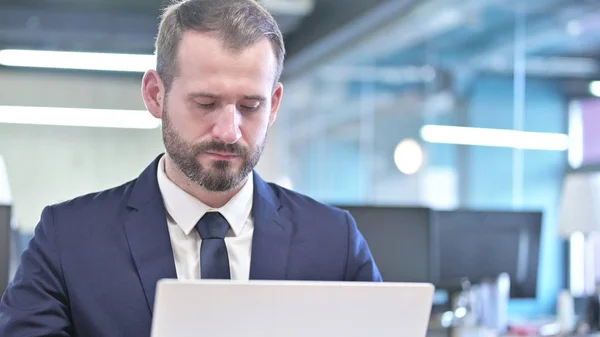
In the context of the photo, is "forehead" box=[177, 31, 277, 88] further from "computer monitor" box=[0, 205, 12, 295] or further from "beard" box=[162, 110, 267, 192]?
"computer monitor" box=[0, 205, 12, 295]

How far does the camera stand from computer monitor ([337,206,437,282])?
3.35 meters

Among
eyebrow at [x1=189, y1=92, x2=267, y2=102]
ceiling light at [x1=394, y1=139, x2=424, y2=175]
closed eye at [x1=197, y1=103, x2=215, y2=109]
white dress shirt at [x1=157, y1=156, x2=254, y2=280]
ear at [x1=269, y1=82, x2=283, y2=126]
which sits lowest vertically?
white dress shirt at [x1=157, y1=156, x2=254, y2=280]

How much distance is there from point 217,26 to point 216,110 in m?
0.15

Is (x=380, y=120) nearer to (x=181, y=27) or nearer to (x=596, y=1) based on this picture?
(x=596, y=1)

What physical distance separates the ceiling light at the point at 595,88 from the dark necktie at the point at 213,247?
5.00 metres

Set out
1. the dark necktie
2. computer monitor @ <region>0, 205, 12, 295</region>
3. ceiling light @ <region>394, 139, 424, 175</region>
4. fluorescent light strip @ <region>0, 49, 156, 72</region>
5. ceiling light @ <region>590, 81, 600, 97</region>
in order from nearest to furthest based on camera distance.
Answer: the dark necktie, computer monitor @ <region>0, 205, 12, 295</region>, ceiling light @ <region>590, 81, 600, 97</region>, ceiling light @ <region>394, 139, 424, 175</region>, fluorescent light strip @ <region>0, 49, 156, 72</region>

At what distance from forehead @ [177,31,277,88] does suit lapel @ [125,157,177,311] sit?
0.26 meters

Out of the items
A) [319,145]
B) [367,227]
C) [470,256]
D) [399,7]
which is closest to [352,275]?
[367,227]

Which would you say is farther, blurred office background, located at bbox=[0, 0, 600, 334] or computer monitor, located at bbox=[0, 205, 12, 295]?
blurred office background, located at bbox=[0, 0, 600, 334]

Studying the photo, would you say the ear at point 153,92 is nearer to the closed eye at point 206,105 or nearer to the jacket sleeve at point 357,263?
the closed eye at point 206,105

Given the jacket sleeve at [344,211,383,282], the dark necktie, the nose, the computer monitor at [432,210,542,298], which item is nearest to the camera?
the nose

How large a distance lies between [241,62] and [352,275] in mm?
485

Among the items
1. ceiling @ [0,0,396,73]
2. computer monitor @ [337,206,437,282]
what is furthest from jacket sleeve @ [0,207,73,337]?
ceiling @ [0,0,396,73]

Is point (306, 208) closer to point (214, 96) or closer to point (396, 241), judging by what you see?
point (214, 96)
